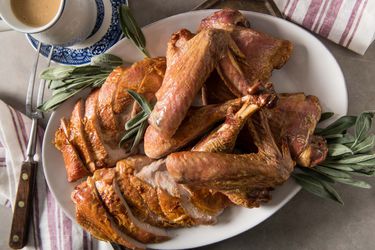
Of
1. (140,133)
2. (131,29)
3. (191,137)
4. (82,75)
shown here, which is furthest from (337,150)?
(82,75)

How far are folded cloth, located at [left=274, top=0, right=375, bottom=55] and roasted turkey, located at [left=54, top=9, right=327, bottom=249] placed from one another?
8.3 inches

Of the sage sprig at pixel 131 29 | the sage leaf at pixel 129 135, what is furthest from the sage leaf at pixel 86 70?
the sage leaf at pixel 129 135

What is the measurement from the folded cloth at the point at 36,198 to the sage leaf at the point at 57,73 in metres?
0.26

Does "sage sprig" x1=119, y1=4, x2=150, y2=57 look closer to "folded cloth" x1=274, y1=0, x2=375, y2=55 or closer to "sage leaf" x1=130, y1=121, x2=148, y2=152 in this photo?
"sage leaf" x1=130, y1=121, x2=148, y2=152

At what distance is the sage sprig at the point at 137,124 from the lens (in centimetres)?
153

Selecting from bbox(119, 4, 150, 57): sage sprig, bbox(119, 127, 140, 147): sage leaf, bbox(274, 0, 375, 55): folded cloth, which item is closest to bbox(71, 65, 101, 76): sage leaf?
bbox(119, 4, 150, 57): sage sprig

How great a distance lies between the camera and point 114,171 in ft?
5.24

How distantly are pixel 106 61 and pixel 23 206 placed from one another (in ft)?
2.12

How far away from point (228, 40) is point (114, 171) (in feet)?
1.84

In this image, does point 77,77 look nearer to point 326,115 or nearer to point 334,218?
point 326,115

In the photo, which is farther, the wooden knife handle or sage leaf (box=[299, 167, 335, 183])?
the wooden knife handle

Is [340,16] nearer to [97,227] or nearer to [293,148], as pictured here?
[293,148]

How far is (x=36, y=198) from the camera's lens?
6.21ft

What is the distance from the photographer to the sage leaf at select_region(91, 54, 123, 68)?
5.62 feet
